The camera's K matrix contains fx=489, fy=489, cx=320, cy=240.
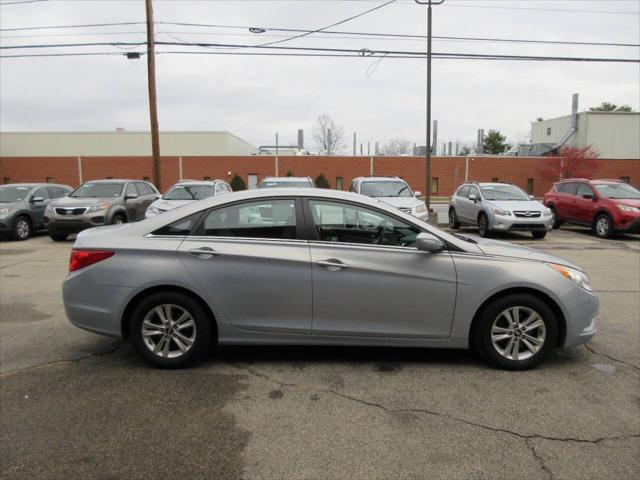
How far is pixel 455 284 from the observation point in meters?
4.10

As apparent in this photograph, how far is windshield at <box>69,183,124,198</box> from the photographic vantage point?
46.3 ft

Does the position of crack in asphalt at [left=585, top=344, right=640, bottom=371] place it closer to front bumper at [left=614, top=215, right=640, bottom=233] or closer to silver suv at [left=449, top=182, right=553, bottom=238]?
silver suv at [left=449, top=182, right=553, bottom=238]

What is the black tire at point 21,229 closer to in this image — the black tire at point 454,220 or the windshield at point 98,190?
the windshield at point 98,190

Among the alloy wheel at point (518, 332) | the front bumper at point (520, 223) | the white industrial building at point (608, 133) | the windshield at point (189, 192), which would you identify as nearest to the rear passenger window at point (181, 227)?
the alloy wheel at point (518, 332)

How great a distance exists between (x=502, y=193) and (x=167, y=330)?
13.1 metres

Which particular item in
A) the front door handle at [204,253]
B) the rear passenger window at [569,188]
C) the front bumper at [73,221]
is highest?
the rear passenger window at [569,188]

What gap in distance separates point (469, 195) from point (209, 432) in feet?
45.8

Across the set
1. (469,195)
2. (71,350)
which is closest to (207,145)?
(469,195)

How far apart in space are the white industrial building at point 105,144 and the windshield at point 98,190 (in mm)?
35967

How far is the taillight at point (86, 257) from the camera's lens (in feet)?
13.9

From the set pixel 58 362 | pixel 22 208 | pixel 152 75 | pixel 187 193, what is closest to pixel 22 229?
pixel 22 208

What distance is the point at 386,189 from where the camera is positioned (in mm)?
14211

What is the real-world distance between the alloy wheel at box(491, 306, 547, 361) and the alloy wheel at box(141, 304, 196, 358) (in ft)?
8.52

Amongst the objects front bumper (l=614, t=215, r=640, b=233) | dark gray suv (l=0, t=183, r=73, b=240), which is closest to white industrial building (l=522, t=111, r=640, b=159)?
front bumper (l=614, t=215, r=640, b=233)
